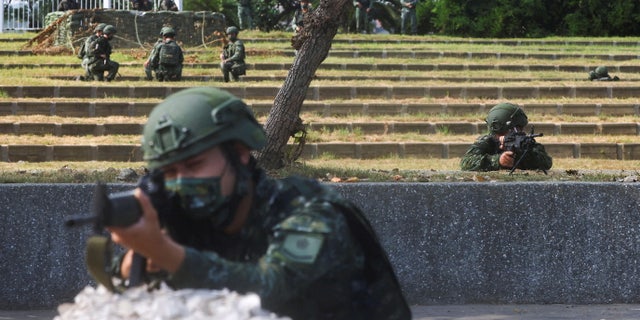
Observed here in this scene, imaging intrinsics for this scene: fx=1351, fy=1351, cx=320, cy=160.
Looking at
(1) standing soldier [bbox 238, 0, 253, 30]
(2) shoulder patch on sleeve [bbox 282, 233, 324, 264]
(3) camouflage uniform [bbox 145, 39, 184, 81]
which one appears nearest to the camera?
(2) shoulder patch on sleeve [bbox 282, 233, 324, 264]

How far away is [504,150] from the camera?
39.4 ft

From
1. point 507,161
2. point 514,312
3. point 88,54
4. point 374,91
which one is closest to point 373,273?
point 514,312

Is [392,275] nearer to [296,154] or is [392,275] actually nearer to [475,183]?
[475,183]

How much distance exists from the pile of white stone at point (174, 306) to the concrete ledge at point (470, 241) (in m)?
5.34

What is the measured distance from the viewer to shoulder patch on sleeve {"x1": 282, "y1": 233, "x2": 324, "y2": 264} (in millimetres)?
2785

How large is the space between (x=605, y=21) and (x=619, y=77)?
10.3 meters

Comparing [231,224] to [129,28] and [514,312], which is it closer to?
[514,312]

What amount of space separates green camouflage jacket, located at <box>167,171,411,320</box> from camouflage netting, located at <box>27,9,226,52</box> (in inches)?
916

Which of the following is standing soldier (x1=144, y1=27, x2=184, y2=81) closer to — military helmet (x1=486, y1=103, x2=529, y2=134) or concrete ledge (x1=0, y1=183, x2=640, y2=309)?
military helmet (x1=486, y1=103, x2=529, y2=134)

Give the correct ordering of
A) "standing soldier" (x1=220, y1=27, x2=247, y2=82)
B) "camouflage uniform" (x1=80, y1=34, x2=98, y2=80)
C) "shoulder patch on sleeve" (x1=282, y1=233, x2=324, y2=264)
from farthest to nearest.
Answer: "standing soldier" (x1=220, y1=27, x2=247, y2=82)
"camouflage uniform" (x1=80, y1=34, x2=98, y2=80)
"shoulder patch on sleeve" (x1=282, y1=233, x2=324, y2=264)

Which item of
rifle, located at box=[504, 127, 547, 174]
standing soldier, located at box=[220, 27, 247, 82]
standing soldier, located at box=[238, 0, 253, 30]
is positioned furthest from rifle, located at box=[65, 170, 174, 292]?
standing soldier, located at box=[238, 0, 253, 30]

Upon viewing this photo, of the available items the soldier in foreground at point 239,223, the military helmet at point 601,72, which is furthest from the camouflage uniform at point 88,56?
the soldier in foreground at point 239,223

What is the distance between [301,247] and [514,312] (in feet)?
18.0

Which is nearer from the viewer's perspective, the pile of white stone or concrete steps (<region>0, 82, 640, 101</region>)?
the pile of white stone
